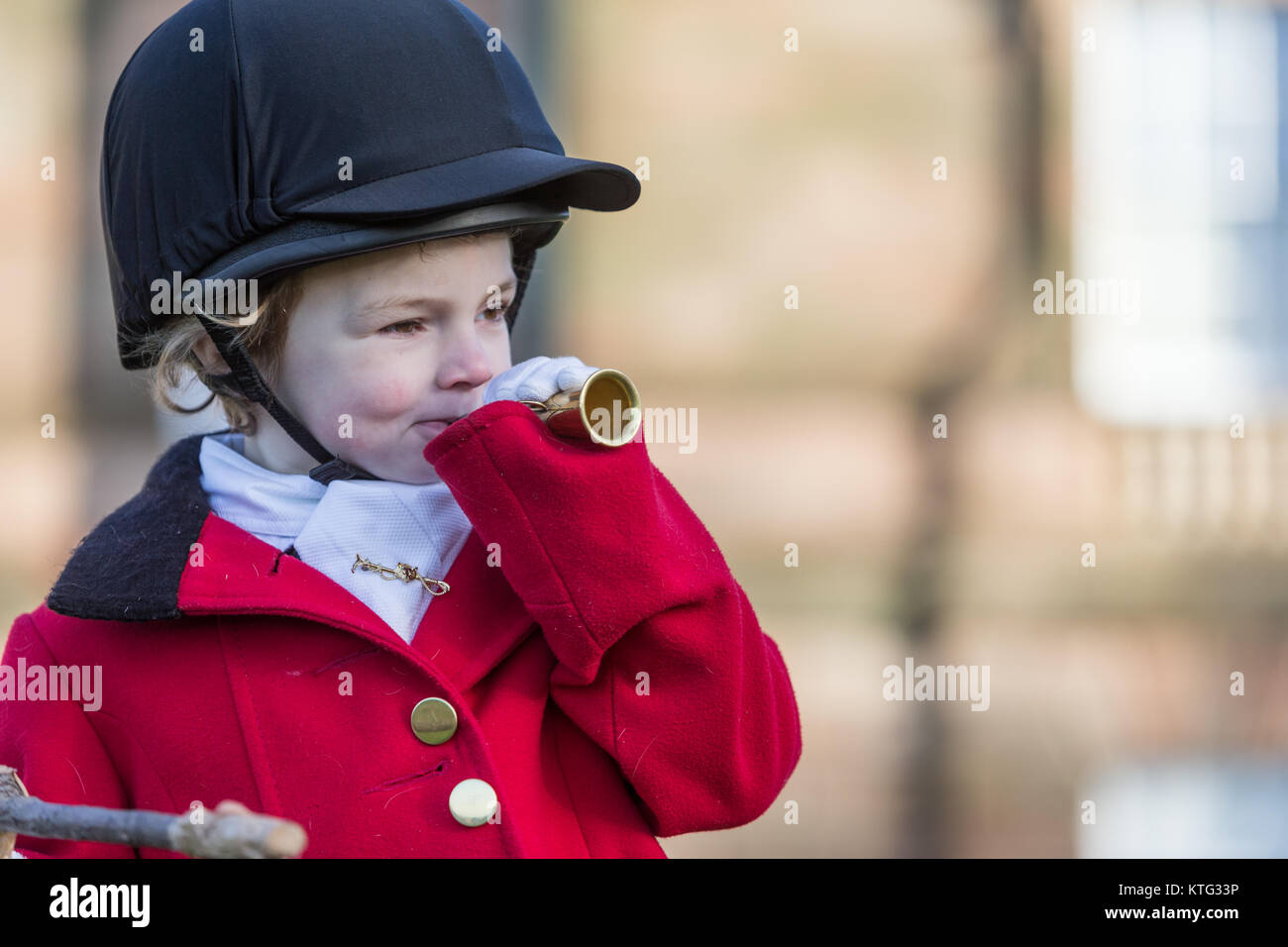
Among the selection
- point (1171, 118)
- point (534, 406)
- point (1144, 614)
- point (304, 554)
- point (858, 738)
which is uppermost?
point (1171, 118)

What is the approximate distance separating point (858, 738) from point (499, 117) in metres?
2.62

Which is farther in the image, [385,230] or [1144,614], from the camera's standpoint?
[1144,614]

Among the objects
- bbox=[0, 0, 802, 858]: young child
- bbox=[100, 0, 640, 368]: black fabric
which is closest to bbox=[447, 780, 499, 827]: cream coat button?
bbox=[0, 0, 802, 858]: young child

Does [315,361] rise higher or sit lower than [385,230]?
lower

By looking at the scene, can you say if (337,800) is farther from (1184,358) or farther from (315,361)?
(1184,358)

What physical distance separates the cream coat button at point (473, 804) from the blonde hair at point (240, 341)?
532 millimetres

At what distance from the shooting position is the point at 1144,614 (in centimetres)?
393

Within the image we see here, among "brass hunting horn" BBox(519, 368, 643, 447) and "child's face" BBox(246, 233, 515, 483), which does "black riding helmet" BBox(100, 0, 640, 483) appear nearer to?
"child's face" BBox(246, 233, 515, 483)

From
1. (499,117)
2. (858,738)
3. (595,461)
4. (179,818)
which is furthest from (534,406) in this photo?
(858,738)

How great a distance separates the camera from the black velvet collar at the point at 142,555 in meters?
1.39

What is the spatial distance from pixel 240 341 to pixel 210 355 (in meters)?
0.10

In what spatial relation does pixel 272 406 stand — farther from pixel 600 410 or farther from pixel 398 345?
pixel 600 410

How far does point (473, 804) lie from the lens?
1.31 metres
